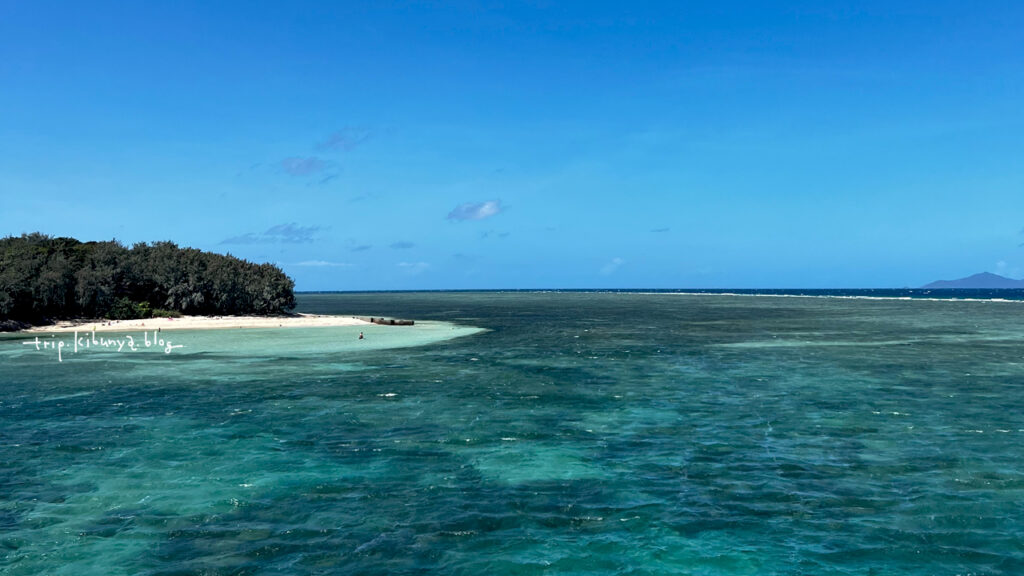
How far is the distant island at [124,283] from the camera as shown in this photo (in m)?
69.3

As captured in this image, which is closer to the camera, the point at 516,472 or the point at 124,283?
the point at 516,472

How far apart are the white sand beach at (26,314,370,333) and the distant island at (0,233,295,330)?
8.56 ft

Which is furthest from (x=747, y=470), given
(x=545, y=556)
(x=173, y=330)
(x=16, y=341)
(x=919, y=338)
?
(x=173, y=330)

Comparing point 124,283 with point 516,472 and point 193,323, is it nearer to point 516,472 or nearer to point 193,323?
point 193,323

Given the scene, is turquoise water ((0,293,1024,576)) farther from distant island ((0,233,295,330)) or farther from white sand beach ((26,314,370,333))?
distant island ((0,233,295,330))

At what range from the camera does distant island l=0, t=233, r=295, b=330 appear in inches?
2729

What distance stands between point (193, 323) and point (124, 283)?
12.6 m

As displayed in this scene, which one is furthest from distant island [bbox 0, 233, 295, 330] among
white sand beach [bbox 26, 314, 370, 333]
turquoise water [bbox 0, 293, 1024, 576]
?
turquoise water [bbox 0, 293, 1024, 576]

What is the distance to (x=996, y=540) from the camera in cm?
1229

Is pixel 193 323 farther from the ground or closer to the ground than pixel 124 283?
closer to the ground

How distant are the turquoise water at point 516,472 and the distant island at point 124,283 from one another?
40494mm

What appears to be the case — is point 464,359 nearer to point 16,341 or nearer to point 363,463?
point 363,463

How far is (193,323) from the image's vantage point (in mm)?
76312

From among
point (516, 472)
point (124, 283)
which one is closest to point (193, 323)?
point (124, 283)
